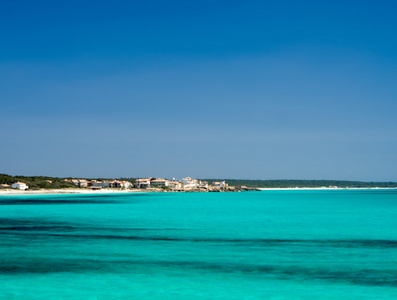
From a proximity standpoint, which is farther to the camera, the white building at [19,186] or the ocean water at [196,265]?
the white building at [19,186]

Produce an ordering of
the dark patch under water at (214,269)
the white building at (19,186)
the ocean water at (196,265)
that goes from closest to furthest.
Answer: the ocean water at (196,265) → the dark patch under water at (214,269) → the white building at (19,186)

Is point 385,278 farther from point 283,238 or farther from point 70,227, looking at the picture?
point 70,227

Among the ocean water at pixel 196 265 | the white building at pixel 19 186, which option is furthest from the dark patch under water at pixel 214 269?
the white building at pixel 19 186

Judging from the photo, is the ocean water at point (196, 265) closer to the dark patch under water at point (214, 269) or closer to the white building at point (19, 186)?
the dark patch under water at point (214, 269)

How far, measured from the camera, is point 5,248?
966 inches

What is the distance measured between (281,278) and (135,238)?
13704 mm

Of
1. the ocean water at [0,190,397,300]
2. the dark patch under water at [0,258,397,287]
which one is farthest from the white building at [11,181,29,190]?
the dark patch under water at [0,258,397,287]

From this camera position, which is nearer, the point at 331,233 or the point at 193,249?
the point at 193,249

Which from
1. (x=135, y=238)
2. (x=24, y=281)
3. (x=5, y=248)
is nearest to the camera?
(x=24, y=281)

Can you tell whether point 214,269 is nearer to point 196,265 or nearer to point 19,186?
point 196,265

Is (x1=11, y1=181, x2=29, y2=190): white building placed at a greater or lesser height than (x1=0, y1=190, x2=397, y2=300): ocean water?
greater

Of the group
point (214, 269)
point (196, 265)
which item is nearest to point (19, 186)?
point (196, 265)

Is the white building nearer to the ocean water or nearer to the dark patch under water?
the ocean water

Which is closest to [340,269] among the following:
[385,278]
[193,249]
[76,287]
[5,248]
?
[385,278]
